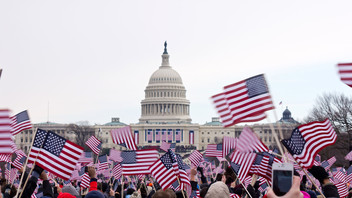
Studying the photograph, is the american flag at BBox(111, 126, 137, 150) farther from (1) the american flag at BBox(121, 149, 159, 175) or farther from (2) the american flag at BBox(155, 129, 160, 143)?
(2) the american flag at BBox(155, 129, 160, 143)

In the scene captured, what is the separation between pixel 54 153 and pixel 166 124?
16400 centimetres

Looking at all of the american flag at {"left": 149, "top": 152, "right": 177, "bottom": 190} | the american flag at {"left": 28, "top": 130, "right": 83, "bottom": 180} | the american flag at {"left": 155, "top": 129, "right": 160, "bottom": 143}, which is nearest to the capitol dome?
the american flag at {"left": 155, "top": 129, "right": 160, "bottom": 143}

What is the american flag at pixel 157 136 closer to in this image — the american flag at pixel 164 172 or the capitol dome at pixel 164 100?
the capitol dome at pixel 164 100

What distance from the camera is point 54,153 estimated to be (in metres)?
10.1

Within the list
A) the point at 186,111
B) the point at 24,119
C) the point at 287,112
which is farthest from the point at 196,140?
the point at 24,119

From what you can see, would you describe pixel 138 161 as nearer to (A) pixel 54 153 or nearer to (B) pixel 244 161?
(B) pixel 244 161

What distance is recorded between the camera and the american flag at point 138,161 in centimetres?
1532

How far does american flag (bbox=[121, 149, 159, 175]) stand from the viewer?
603 inches

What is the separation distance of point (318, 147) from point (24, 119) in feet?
23.1

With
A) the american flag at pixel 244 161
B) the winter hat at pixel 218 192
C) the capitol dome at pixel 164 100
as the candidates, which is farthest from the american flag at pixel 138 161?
the capitol dome at pixel 164 100

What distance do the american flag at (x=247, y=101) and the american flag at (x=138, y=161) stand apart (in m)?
4.69

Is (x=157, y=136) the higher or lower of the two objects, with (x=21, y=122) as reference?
higher

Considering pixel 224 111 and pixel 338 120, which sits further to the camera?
pixel 338 120

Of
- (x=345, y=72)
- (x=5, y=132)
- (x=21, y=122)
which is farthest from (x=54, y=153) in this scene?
(x=21, y=122)
